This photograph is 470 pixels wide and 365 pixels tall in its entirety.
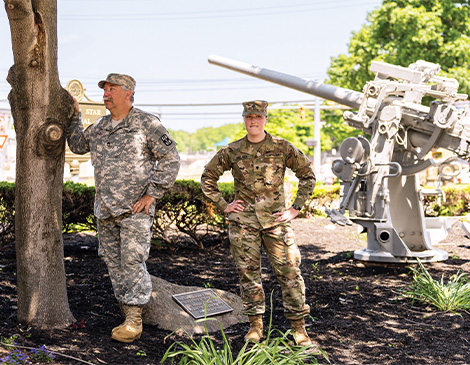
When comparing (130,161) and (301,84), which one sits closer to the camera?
(130,161)

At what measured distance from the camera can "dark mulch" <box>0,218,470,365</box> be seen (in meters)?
4.54

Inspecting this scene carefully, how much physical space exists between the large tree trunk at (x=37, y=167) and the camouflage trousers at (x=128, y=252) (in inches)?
17.8

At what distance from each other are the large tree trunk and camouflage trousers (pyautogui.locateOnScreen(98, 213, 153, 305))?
0.45 metres

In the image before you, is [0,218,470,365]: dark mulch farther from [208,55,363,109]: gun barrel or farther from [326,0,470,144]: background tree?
[326,0,470,144]: background tree

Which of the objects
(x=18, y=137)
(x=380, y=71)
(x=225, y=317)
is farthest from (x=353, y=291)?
(x=18, y=137)

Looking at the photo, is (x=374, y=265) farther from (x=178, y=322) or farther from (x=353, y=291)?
(x=178, y=322)

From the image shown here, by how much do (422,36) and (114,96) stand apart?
68.1 feet

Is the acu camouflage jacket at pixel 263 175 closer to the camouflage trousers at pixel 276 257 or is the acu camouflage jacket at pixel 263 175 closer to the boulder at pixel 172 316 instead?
the camouflage trousers at pixel 276 257

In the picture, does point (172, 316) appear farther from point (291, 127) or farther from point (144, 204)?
point (291, 127)

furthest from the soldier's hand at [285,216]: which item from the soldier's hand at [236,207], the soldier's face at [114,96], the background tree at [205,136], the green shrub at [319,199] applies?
the background tree at [205,136]

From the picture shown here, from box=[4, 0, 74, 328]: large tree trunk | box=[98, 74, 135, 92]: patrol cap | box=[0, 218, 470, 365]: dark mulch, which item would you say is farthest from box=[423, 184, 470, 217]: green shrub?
box=[4, 0, 74, 328]: large tree trunk

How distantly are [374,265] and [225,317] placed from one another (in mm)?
3418

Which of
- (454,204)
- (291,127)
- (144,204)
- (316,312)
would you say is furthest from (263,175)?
(291,127)

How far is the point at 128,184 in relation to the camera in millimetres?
4664
